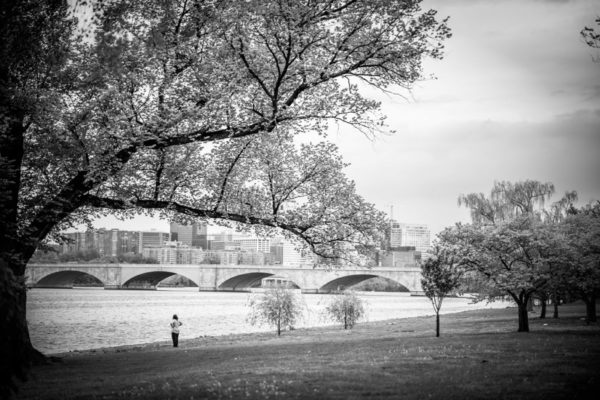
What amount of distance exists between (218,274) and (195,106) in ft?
326

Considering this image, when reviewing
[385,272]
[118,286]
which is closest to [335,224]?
[385,272]

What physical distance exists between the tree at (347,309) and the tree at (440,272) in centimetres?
968

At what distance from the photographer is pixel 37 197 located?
16.8 metres

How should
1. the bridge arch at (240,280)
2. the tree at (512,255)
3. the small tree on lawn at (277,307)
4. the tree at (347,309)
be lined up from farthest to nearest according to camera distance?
1. the bridge arch at (240,280)
2. the tree at (347,309)
3. the small tree on lawn at (277,307)
4. the tree at (512,255)

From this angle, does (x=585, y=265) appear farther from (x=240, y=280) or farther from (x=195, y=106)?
(x=240, y=280)

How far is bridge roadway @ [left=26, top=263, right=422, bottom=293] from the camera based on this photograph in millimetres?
98312

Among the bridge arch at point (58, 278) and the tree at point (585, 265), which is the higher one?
the tree at point (585, 265)

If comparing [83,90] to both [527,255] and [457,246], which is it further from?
[527,255]

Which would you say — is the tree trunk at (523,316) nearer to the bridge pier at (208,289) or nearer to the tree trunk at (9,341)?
the tree trunk at (9,341)

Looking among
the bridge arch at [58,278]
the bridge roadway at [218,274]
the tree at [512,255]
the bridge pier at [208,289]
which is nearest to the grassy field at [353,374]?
the tree at [512,255]

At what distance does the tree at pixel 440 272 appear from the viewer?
77.0 feet

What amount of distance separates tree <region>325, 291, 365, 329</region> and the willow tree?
50.4ft

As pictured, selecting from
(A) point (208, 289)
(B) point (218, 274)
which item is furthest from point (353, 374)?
(A) point (208, 289)

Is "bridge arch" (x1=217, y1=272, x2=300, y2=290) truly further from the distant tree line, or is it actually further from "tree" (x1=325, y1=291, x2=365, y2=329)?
the distant tree line
